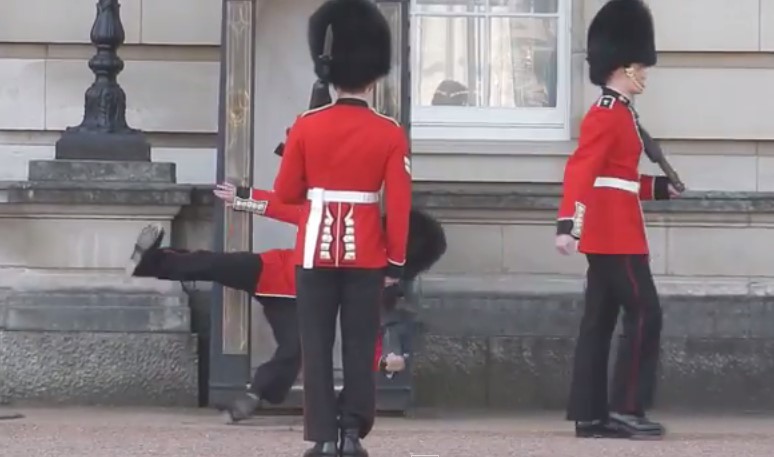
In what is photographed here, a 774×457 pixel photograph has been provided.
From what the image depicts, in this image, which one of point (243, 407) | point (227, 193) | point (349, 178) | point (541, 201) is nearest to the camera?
point (349, 178)

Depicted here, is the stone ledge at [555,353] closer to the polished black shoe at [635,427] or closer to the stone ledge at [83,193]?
the polished black shoe at [635,427]

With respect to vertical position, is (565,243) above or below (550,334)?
above

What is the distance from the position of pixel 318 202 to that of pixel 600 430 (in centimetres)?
178

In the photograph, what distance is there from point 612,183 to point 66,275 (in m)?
2.63

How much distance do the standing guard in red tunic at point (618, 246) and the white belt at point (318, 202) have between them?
3.63 ft

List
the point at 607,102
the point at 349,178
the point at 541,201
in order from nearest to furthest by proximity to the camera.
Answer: the point at 349,178 → the point at 607,102 → the point at 541,201

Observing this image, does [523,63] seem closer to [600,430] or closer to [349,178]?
[600,430]

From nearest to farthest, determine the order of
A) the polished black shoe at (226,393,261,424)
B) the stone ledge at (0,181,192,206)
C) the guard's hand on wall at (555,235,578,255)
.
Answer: the guard's hand on wall at (555,235,578,255) → the polished black shoe at (226,393,261,424) → the stone ledge at (0,181,192,206)

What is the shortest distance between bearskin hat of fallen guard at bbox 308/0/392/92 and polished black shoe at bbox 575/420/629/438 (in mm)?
1802

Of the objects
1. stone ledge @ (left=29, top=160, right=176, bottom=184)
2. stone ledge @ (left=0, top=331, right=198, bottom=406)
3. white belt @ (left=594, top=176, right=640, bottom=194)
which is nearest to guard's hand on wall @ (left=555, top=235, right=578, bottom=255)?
white belt @ (left=594, top=176, right=640, bottom=194)

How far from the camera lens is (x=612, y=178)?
6930 millimetres

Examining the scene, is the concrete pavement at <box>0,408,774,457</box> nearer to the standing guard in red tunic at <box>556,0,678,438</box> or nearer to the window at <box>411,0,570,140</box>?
the standing guard in red tunic at <box>556,0,678,438</box>

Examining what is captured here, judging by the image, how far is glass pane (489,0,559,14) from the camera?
8742 mm

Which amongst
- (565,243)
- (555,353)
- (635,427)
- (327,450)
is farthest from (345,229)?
(555,353)
